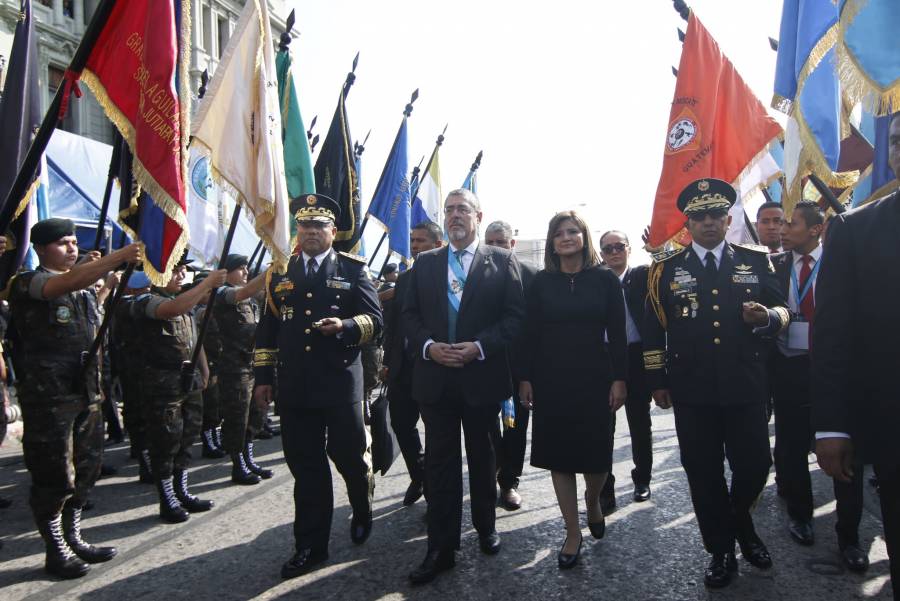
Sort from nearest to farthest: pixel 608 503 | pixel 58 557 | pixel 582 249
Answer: pixel 58 557
pixel 582 249
pixel 608 503

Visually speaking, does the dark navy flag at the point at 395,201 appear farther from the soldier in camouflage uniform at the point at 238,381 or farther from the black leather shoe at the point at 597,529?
the black leather shoe at the point at 597,529

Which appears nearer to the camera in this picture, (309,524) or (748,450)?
(748,450)

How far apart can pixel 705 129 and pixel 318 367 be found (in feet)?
12.4

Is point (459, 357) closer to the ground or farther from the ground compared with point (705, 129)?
closer to the ground

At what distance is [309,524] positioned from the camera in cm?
377

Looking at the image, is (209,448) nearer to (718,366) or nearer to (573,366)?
(573,366)

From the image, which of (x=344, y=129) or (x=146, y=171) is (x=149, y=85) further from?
(x=344, y=129)

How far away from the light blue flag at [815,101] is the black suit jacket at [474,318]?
225 cm

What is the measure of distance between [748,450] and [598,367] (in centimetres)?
94

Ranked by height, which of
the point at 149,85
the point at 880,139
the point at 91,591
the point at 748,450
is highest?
the point at 149,85

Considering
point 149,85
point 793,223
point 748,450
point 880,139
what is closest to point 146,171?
point 149,85

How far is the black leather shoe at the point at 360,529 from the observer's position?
162 inches

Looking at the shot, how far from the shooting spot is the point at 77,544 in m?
3.93

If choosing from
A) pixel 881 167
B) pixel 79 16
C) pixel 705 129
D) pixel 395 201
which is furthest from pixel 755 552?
pixel 79 16
